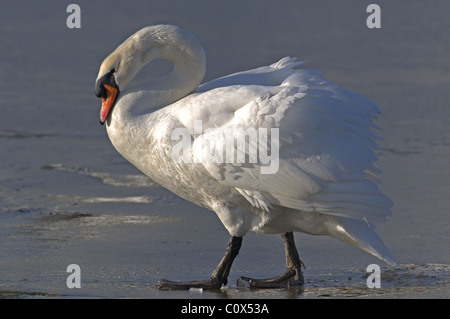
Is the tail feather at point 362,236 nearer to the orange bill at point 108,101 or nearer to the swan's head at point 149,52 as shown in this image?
the swan's head at point 149,52

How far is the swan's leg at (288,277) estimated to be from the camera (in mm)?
5508

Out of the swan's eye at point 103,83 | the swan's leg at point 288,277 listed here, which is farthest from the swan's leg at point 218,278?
the swan's eye at point 103,83

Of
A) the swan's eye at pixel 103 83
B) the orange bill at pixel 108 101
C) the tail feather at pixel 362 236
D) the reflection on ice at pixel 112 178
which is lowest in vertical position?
the tail feather at pixel 362 236

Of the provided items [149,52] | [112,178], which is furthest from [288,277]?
[112,178]

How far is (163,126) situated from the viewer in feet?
18.1

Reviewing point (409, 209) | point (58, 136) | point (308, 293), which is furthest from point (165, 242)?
point (58, 136)

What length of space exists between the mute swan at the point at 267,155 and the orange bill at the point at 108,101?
72 mm

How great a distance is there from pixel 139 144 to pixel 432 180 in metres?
2.93

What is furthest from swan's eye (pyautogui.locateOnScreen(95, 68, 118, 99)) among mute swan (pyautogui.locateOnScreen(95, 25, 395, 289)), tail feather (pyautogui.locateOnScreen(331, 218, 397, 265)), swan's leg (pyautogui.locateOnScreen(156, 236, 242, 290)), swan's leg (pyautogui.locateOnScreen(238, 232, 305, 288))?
tail feather (pyautogui.locateOnScreen(331, 218, 397, 265))

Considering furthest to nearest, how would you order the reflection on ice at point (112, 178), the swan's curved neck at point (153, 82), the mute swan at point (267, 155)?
the reflection on ice at point (112, 178) < the swan's curved neck at point (153, 82) < the mute swan at point (267, 155)

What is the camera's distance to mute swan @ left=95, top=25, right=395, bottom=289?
5.30m

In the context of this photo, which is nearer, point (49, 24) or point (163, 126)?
point (163, 126)

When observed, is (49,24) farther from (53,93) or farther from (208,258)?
(208,258)

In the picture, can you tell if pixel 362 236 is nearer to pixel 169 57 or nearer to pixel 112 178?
pixel 169 57
